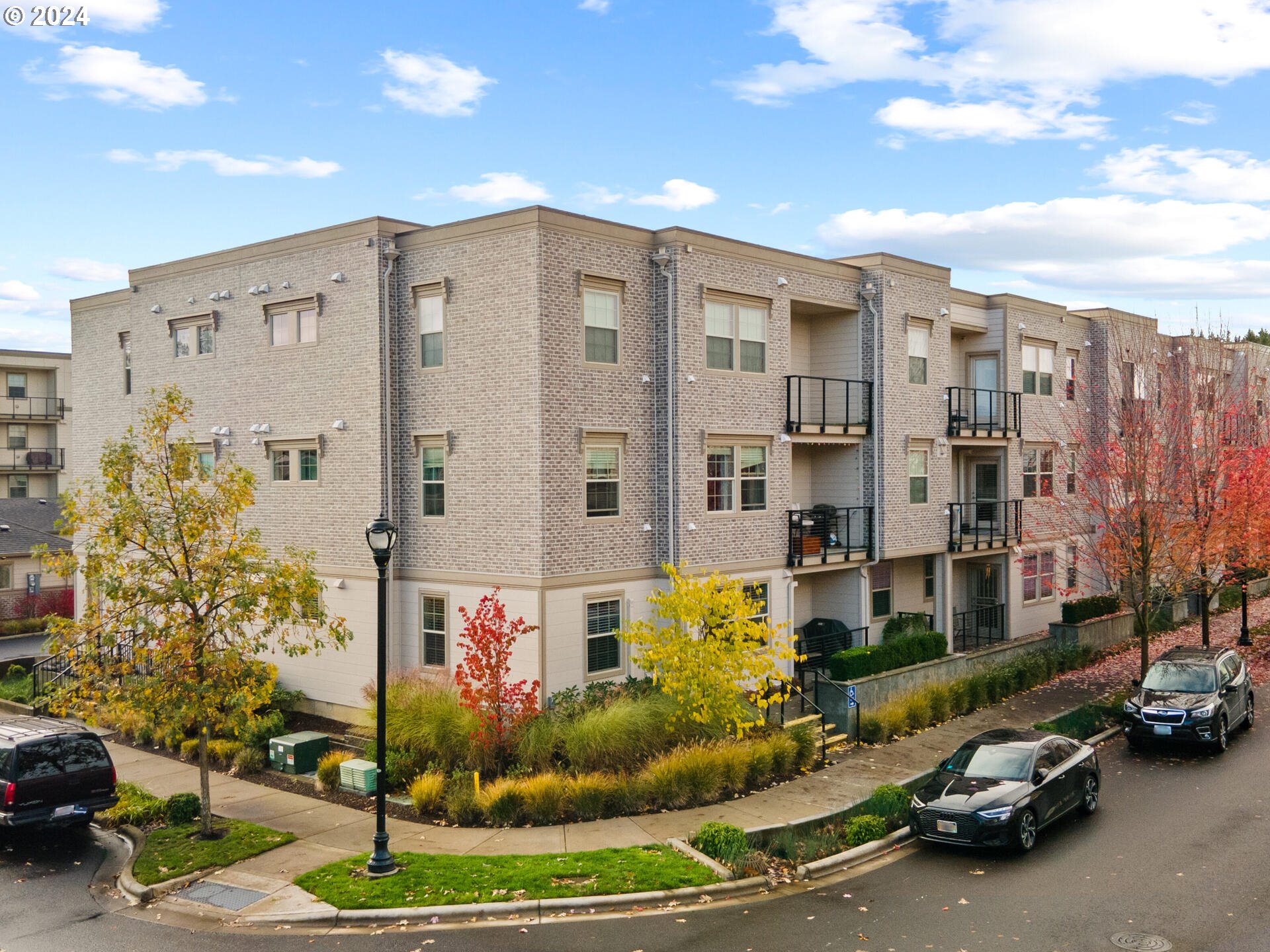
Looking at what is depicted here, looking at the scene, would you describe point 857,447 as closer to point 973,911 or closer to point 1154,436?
point 1154,436

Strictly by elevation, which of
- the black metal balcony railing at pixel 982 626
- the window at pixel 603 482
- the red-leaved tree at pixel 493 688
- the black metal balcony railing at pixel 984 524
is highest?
the window at pixel 603 482

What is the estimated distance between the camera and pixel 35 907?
Answer: 13188 millimetres

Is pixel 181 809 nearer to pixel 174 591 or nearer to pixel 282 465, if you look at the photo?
pixel 174 591

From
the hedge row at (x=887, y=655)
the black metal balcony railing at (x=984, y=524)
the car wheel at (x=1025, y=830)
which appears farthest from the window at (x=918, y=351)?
the car wheel at (x=1025, y=830)

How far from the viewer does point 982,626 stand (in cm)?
3212

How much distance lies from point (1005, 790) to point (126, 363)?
25545 millimetres

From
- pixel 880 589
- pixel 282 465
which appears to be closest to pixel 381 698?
pixel 282 465

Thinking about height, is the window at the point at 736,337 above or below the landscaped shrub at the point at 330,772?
above

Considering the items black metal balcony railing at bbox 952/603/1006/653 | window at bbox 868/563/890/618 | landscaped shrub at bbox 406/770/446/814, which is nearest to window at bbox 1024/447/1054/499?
black metal balcony railing at bbox 952/603/1006/653

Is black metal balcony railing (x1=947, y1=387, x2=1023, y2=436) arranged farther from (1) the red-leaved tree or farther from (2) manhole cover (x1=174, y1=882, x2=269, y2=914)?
(2) manhole cover (x1=174, y1=882, x2=269, y2=914)

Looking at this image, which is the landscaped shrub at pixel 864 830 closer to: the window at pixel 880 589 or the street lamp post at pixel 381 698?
the street lamp post at pixel 381 698

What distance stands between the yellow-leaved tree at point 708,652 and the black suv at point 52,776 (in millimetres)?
8884

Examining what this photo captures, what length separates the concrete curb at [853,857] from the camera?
564 inches

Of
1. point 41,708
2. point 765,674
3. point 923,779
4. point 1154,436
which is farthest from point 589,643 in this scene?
point 1154,436
